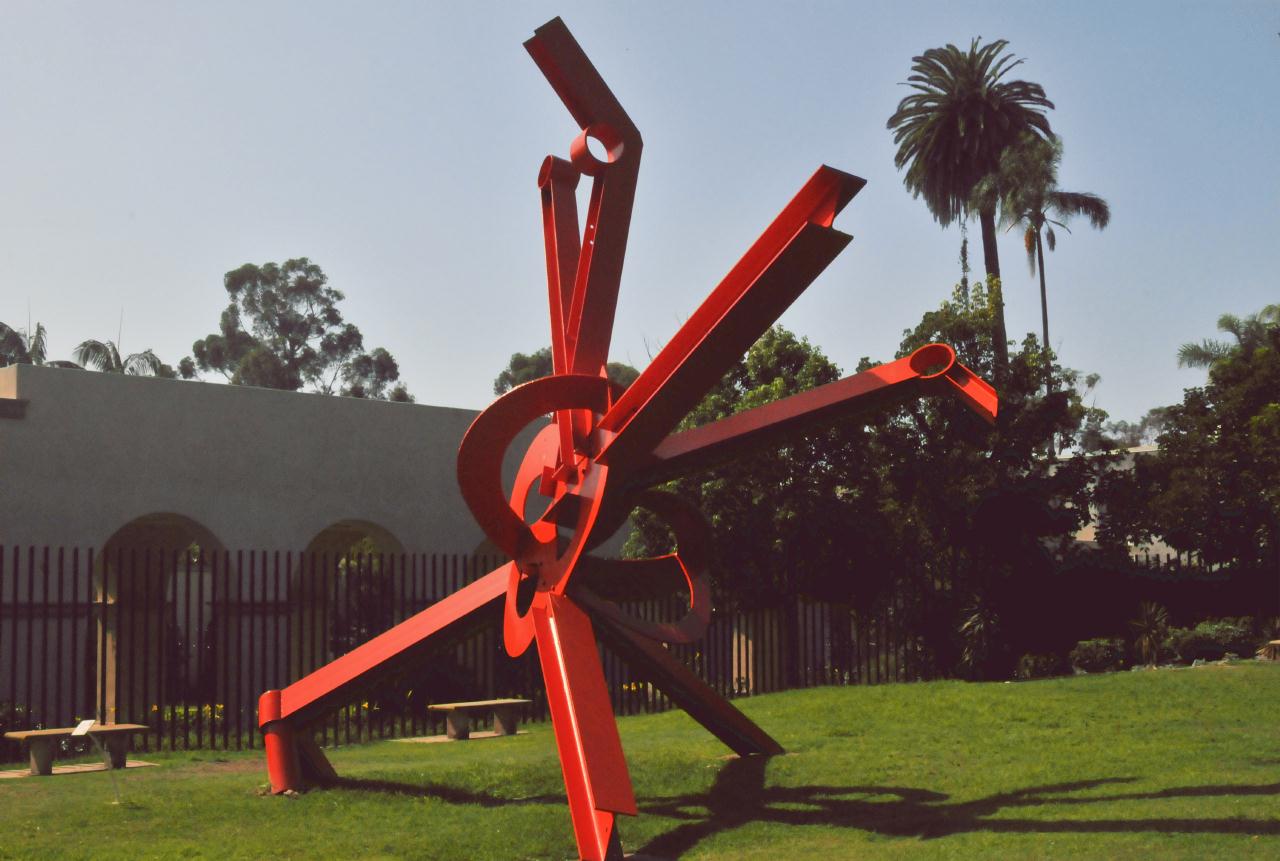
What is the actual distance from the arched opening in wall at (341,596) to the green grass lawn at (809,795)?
252 cm

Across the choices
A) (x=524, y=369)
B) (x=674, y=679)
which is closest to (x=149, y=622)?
(x=674, y=679)

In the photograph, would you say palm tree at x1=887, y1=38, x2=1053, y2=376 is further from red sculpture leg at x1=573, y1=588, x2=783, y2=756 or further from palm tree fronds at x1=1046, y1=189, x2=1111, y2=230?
red sculpture leg at x1=573, y1=588, x2=783, y2=756

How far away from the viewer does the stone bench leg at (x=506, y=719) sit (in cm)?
1530

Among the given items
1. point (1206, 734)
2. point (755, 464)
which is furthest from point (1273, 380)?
point (1206, 734)

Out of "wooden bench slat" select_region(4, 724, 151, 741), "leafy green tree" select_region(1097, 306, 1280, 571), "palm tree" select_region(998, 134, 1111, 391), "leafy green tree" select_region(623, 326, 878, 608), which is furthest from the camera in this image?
"palm tree" select_region(998, 134, 1111, 391)

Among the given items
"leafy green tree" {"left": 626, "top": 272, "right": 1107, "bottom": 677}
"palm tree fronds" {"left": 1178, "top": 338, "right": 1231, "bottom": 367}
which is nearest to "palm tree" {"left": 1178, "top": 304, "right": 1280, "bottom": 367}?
"palm tree fronds" {"left": 1178, "top": 338, "right": 1231, "bottom": 367}

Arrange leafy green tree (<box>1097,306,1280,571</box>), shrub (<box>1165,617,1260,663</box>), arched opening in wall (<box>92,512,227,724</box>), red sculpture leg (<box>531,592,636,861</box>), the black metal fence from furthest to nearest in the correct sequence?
leafy green tree (<box>1097,306,1280,571</box>)
shrub (<box>1165,617,1260,663</box>)
the black metal fence
arched opening in wall (<box>92,512,227,724</box>)
red sculpture leg (<box>531,592,636,861</box>)

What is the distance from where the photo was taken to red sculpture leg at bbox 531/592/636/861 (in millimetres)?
7438

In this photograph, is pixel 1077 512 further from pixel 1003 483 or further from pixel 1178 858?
pixel 1178 858

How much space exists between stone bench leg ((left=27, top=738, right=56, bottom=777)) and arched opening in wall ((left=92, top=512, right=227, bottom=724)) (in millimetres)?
2010

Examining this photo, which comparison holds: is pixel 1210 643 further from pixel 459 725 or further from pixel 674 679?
pixel 674 679

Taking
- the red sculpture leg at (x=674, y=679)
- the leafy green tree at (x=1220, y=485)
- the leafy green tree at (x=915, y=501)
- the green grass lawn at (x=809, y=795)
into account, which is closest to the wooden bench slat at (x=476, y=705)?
the green grass lawn at (x=809, y=795)

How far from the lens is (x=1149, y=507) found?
24.3 m

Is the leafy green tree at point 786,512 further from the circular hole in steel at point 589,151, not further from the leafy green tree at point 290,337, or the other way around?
the leafy green tree at point 290,337
